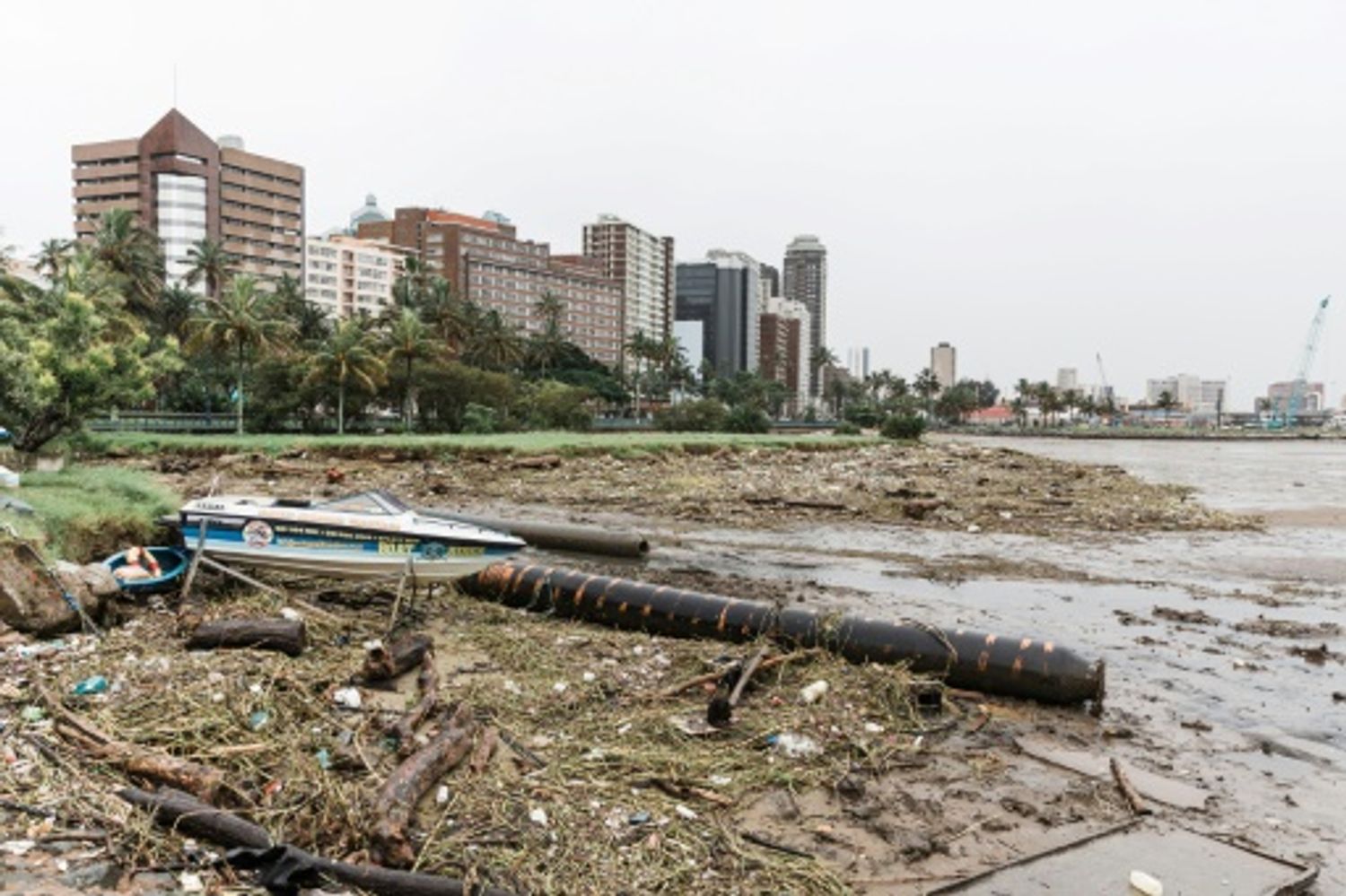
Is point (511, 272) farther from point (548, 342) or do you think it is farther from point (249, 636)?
point (249, 636)

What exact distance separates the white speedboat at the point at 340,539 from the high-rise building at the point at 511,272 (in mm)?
136508

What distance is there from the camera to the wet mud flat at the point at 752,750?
5672 millimetres

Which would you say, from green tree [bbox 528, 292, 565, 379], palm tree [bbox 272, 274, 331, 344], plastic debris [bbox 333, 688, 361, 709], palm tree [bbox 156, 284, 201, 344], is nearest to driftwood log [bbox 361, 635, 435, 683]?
plastic debris [bbox 333, 688, 361, 709]

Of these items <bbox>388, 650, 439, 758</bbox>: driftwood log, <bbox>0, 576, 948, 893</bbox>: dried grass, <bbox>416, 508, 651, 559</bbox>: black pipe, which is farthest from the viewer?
<bbox>416, 508, 651, 559</bbox>: black pipe

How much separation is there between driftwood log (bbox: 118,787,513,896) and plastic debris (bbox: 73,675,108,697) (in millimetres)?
2330

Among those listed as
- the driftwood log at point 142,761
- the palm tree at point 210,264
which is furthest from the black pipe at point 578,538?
the palm tree at point 210,264

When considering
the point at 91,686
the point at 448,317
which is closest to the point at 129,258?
the point at 448,317

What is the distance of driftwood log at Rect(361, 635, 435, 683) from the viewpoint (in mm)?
8570

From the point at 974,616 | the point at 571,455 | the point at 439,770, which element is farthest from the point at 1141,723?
the point at 571,455

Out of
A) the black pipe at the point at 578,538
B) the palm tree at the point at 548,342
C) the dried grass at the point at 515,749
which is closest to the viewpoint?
the dried grass at the point at 515,749

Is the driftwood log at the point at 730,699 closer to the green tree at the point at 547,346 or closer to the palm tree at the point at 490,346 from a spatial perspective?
the palm tree at the point at 490,346

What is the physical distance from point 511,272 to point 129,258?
106m

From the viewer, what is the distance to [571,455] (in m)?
40.3

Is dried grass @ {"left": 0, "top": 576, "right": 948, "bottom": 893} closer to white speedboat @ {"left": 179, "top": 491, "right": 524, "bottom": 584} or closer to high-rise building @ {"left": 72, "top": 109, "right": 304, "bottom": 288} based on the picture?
white speedboat @ {"left": 179, "top": 491, "right": 524, "bottom": 584}
